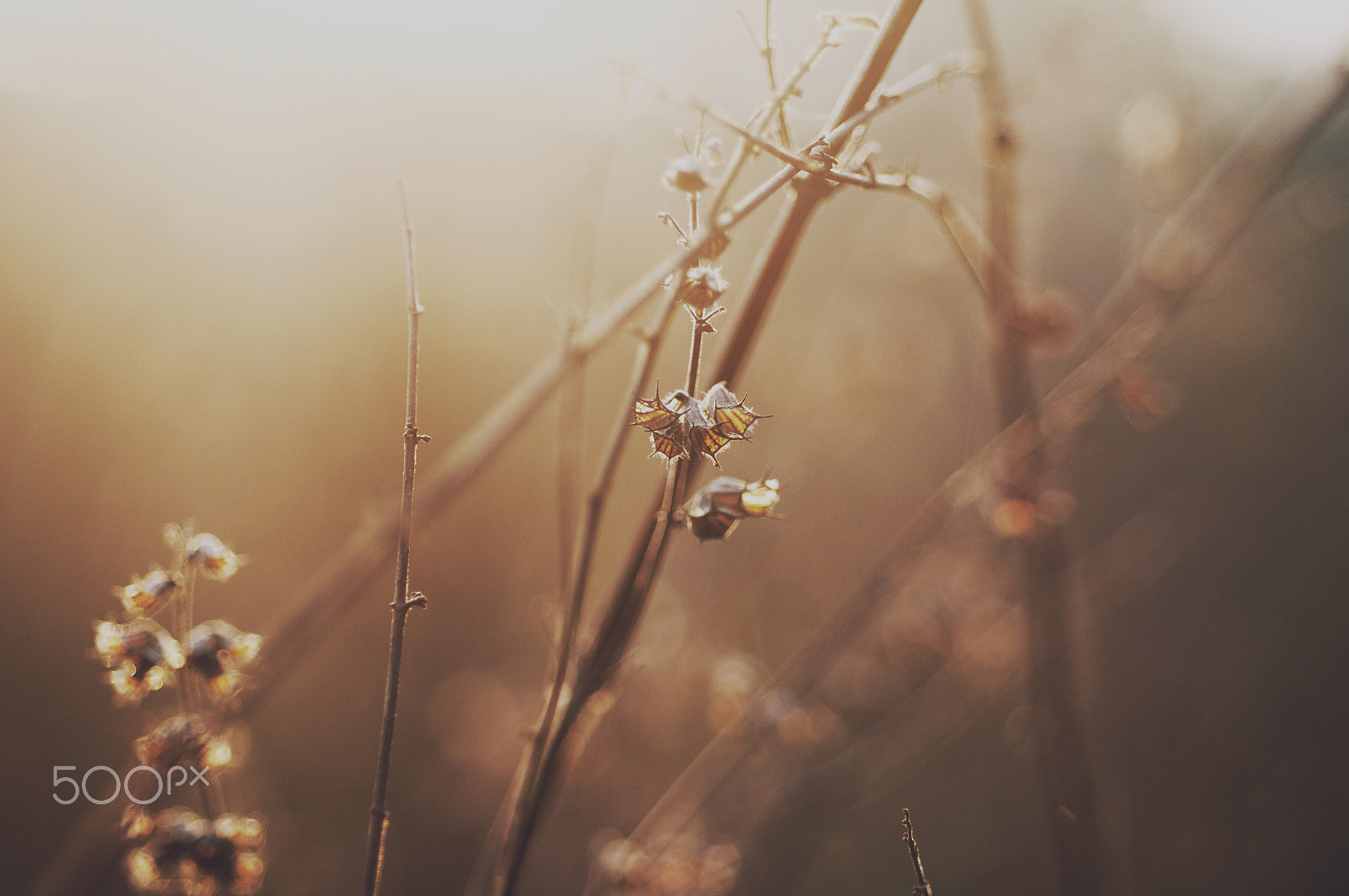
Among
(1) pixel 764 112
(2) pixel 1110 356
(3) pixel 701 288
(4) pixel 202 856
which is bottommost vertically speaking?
(4) pixel 202 856

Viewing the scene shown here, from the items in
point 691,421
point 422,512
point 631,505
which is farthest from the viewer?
point 631,505

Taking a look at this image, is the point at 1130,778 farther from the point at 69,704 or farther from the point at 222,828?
the point at 69,704

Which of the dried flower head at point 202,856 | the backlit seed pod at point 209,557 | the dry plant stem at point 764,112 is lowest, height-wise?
the dried flower head at point 202,856

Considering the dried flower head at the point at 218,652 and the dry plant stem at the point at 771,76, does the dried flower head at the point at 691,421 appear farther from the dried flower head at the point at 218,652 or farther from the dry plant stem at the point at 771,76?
the dried flower head at the point at 218,652

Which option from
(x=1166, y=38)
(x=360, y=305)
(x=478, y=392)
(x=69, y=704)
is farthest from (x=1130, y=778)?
(x=69, y=704)

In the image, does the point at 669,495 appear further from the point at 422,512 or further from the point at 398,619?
the point at 422,512

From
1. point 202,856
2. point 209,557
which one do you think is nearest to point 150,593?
point 209,557

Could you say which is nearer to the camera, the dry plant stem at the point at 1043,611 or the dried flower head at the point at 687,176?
the dried flower head at the point at 687,176

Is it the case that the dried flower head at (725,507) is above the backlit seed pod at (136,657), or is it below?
above

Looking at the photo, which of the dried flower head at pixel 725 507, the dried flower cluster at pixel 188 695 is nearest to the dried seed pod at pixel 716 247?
the dried flower head at pixel 725 507
